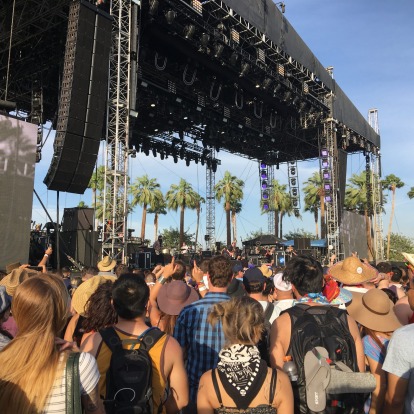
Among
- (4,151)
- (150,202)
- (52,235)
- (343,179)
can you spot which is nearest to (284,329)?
(4,151)

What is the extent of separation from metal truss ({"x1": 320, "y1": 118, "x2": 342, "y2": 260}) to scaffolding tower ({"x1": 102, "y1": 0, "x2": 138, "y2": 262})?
15.8 metres

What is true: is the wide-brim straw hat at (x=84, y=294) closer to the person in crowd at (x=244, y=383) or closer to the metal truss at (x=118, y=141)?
the person in crowd at (x=244, y=383)

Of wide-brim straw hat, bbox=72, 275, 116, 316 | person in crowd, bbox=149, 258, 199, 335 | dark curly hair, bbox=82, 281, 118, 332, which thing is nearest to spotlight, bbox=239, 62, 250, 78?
person in crowd, bbox=149, 258, 199, 335

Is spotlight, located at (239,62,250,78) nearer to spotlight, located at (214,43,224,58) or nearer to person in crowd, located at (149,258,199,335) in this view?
spotlight, located at (214,43,224,58)

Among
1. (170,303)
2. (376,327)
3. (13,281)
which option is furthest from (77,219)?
(376,327)

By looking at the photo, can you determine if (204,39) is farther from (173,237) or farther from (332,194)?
(173,237)

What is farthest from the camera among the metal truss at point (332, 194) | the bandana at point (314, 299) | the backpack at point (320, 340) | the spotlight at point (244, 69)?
the metal truss at point (332, 194)

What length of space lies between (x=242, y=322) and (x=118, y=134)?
46.9ft

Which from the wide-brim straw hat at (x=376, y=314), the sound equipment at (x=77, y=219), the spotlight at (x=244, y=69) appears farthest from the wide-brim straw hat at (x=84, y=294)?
the spotlight at (x=244, y=69)

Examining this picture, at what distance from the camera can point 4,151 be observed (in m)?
12.7

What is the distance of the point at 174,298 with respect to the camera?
11.5 ft

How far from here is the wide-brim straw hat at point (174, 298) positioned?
3.47m

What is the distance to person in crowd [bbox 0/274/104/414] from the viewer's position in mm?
1669

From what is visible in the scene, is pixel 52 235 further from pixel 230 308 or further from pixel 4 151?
pixel 230 308
